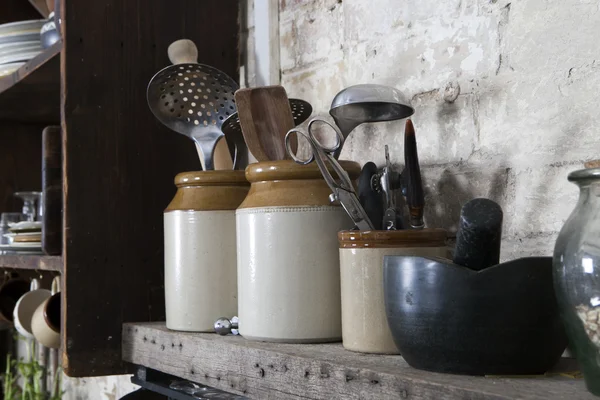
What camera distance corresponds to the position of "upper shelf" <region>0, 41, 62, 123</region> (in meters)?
1.27

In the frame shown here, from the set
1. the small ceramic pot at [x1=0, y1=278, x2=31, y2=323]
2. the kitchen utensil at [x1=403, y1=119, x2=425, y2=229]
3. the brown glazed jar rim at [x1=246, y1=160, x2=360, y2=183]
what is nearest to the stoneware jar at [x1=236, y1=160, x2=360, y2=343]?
the brown glazed jar rim at [x1=246, y1=160, x2=360, y2=183]

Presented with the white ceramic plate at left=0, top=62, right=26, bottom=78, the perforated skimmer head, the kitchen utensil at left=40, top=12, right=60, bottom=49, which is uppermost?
the kitchen utensil at left=40, top=12, right=60, bottom=49

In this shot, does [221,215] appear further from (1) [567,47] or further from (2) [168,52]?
(1) [567,47]

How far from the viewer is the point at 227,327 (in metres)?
0.97

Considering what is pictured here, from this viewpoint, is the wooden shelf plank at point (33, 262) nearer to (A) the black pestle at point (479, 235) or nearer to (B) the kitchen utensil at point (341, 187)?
(B) the kitchen utensil at point (341, 187)

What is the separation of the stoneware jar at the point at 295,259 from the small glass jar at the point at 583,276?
32 centimetres

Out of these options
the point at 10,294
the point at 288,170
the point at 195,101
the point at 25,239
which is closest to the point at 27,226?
the point at 25,239

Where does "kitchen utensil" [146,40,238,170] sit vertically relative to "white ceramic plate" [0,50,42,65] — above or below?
below

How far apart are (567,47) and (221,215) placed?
468 mm

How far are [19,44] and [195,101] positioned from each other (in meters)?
A: 0.56

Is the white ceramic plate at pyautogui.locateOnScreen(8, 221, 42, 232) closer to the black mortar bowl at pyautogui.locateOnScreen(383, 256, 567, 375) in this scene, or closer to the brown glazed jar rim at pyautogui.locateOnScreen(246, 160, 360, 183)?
the brown glazed jar rim at pyautogui.locateOnScreen(246, 160, 360, 183)

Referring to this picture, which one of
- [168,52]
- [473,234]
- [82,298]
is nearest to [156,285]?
[82,298]

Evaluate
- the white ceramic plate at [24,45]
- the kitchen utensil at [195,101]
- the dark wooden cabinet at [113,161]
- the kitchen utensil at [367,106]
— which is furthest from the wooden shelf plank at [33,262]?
the kitchen utensil at [367,106]

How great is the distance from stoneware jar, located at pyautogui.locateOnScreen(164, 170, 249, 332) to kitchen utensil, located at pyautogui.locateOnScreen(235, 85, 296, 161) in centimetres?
11
